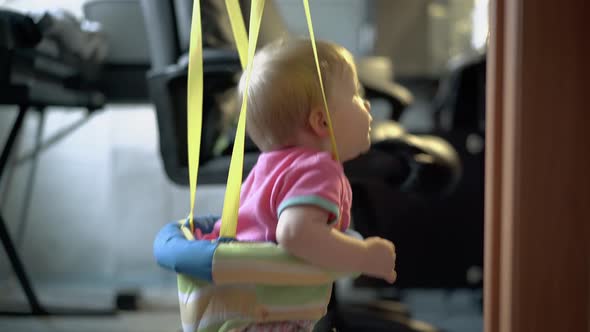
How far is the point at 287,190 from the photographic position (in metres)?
0.57

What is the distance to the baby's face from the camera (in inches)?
24.5

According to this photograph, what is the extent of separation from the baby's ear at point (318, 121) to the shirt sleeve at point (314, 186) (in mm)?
44

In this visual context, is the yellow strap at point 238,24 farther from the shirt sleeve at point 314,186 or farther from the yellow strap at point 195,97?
the shirt sleeve at point 314,186

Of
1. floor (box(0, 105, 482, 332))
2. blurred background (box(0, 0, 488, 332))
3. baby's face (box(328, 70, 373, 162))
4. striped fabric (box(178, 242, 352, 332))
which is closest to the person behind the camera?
striped fabric (box(178, 242, 352, 332))

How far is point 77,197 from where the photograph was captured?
1.79 meters

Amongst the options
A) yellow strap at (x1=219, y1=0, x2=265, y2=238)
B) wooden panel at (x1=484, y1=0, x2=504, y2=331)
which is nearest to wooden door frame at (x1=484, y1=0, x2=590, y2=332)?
wooden panel at (x1=484, y1=0, x2=504, y2=331)

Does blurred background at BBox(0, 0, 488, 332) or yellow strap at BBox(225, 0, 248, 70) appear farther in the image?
blurred background at BBox(0, 0, 488, 332)

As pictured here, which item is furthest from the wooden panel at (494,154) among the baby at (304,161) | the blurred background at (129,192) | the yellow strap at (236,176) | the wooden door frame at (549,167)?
the blurred background at (129,192)

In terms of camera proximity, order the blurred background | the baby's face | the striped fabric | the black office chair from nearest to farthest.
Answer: the striped fabric → the baby's face → the black office chair → the blurred background

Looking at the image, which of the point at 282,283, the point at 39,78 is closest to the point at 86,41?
the point at 39,78

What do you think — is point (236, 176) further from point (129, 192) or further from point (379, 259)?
point (129, 192)

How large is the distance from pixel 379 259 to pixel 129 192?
4.72 ft

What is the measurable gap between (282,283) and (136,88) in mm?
1389

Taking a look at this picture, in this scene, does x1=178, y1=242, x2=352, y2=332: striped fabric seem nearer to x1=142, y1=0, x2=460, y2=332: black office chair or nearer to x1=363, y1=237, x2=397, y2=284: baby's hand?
x1=363, y1=237, x2=397, y2=284: baby's hand
